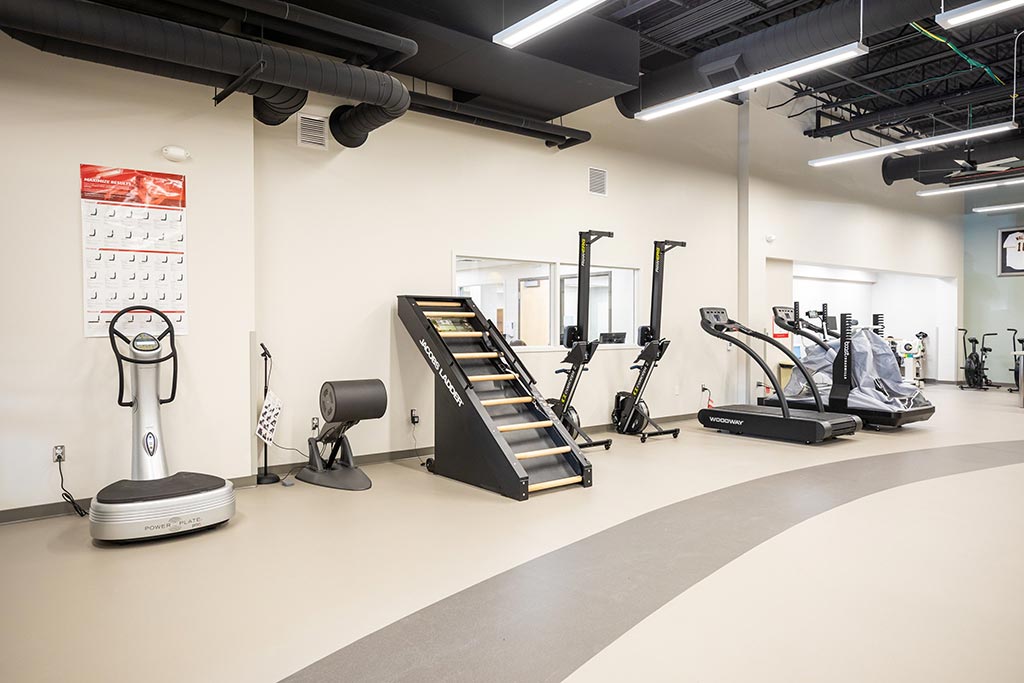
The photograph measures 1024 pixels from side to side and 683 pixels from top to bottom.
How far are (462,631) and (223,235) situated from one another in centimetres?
380

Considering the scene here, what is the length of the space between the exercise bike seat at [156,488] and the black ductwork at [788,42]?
633 centimetres

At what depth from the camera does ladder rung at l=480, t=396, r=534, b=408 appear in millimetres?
5391

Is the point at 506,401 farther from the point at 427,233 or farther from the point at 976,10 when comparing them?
the point at 976,10

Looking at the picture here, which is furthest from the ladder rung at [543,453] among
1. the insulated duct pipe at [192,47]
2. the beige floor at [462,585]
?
the insulated duct pipe at [192,47]

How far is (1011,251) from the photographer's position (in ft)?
46.5

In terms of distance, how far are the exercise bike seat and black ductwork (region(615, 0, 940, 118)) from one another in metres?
6.33

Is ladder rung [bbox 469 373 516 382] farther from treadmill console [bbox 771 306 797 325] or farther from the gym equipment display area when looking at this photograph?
treadmill console [bbox 771 306 797 325]

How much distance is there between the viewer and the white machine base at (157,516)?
3797 millimetres

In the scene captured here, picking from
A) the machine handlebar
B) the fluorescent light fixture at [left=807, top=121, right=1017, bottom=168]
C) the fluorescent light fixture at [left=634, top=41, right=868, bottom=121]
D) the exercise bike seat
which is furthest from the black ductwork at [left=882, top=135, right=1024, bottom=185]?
the exercise bike seat

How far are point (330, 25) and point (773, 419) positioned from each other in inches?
241

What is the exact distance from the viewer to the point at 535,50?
568 cm

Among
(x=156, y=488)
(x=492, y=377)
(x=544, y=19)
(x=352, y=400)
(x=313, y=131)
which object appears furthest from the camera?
(x=313, y=131)

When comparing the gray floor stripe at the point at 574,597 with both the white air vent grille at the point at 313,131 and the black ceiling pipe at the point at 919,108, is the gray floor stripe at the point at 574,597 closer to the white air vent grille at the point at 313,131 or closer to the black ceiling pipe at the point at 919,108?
the white air vent grille at the point at 313,131

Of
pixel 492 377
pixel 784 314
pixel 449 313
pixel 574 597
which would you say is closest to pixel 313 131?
pixel 449 313
